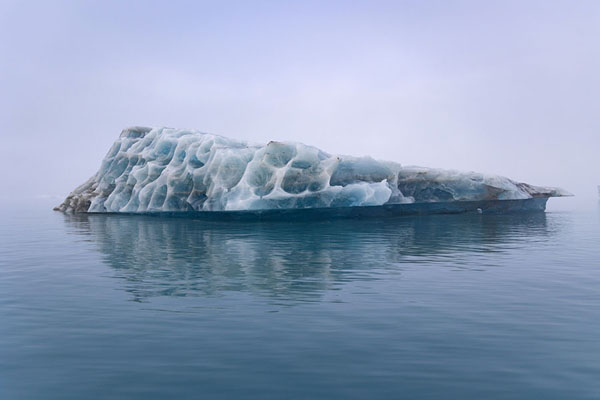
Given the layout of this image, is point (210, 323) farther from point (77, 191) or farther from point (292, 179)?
point (77, 191)

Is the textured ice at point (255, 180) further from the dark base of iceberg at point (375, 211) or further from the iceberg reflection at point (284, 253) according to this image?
the iceberg reflection at point (284, 253)

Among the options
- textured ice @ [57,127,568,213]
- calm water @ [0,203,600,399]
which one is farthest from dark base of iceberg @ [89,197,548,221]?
calm water @ [0,203,600,399]

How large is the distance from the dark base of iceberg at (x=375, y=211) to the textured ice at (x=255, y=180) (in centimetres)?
125

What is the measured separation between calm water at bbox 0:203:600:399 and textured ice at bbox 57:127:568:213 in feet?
43.8

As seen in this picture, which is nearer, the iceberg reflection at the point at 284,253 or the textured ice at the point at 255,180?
the iceberg reflection at the point at 284,253

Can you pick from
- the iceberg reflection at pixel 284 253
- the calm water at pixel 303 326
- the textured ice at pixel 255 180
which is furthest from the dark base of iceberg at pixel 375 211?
the calm water at pixel 303 326

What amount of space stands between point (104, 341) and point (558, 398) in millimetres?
6135

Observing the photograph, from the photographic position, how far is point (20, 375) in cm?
→ 691

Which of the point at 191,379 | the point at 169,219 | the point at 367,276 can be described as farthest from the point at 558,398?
the point at 169,219

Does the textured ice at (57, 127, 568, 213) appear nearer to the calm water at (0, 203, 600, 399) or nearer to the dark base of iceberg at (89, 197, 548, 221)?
the dark base of iceberg at (89, 197, 548, 221)

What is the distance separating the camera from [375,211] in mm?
38188

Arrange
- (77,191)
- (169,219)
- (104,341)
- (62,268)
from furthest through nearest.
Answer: (77,191) < (169,219) < (62,268) < (104,341)

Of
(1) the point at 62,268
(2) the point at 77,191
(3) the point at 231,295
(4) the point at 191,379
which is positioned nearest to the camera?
(4) the point at 191,379

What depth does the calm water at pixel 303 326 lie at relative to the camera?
21.3ft
